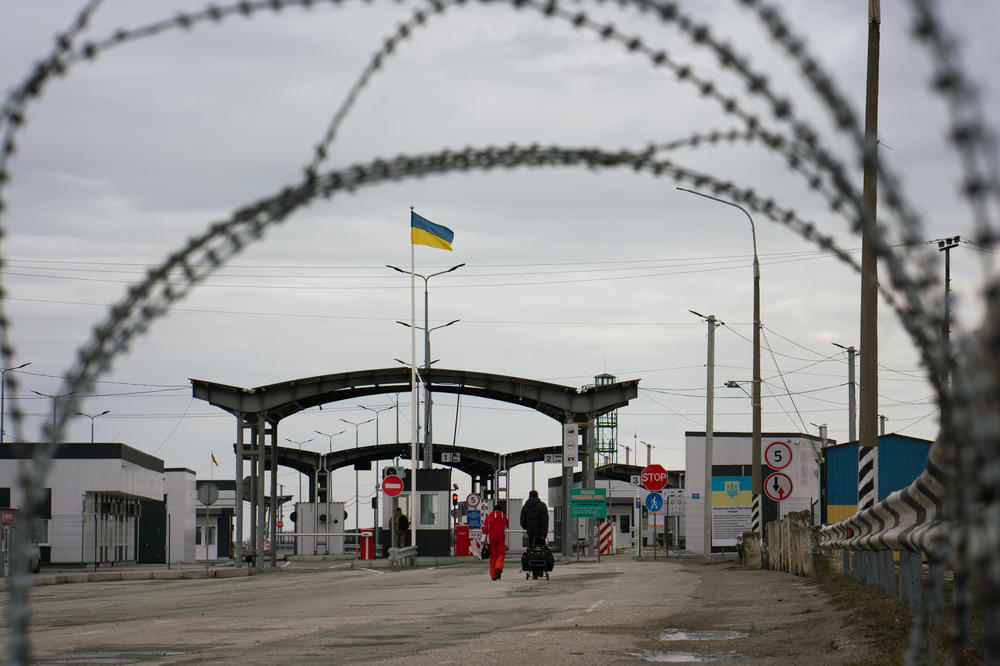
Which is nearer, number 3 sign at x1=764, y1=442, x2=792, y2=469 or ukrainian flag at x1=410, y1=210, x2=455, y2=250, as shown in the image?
number 3 sign at x1=764, y1=442, x2=792, y2=469

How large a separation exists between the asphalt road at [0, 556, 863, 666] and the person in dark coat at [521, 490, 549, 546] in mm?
2647

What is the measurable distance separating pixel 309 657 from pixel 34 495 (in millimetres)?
7141

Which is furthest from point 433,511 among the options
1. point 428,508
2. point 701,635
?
point 701,635

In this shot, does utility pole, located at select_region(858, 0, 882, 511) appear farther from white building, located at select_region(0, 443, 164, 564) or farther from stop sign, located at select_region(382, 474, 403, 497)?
white building, located at select_region(0, 443, 164, 564)

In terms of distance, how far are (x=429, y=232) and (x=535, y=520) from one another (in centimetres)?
1802

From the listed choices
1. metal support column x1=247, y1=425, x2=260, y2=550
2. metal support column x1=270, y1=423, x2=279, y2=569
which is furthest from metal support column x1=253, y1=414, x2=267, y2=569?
metal support column x1=270, y1=423, x2=279, y2=569

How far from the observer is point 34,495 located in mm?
3395

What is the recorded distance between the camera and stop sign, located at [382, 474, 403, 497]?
38.2 meters

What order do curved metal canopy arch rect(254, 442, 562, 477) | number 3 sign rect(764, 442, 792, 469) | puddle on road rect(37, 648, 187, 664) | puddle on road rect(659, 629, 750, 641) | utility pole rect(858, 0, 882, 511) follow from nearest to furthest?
puddle on road rect(37, 648, 187, 664), puddle on road rect(659, 629, 750, 641), utility pole rect(858, 0, 882, 511), number 3 sign rect(764, 442, 792, 469), curved metal canopy arch rect(254, 442, 562, 477)

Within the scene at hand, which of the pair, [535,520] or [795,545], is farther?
[535,520]

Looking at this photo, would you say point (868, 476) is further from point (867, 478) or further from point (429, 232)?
point (429, 232)

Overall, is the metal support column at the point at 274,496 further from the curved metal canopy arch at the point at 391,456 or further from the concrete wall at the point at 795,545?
the concrete wall at the point at 795,545

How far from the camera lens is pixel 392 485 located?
38500 millimetres

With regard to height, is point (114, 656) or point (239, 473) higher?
point (239, 473)
